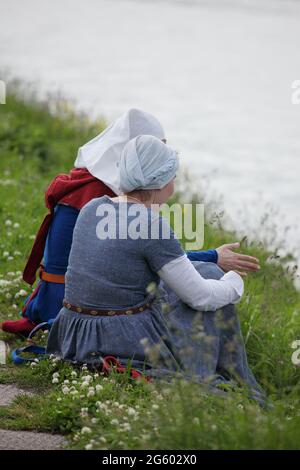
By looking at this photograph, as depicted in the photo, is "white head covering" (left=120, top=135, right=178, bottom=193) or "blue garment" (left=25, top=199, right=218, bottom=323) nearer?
"white head covering" (left=120, top=135, right=178, bottom=193)

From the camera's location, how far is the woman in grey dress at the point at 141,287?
409 centimetres

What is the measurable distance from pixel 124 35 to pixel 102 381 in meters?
17.1

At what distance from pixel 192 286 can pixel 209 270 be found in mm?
346

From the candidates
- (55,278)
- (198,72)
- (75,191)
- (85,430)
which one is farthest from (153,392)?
(198,72)

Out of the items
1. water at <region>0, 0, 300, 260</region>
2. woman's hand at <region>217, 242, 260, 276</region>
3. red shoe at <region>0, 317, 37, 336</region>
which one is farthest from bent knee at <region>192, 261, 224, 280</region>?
water at <region>0, 0, 300, 260</region>

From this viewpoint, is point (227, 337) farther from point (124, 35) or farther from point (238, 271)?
point (124, 35)

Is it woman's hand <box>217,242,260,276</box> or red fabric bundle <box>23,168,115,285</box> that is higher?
red fabric bundle <box>23,168,115,285</box>

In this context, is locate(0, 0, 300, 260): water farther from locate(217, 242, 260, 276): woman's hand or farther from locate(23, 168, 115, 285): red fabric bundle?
locate(217, 242, 260, 276): woman's hand

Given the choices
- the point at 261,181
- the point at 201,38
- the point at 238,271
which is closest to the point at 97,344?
the point at 238,271

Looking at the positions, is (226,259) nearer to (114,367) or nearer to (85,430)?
(114,367)

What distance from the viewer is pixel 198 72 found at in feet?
54.4

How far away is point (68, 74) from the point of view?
15.8 m

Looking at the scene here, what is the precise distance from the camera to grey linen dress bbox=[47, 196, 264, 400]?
13.4 feet

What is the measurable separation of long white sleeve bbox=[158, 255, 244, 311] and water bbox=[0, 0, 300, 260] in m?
3.79
